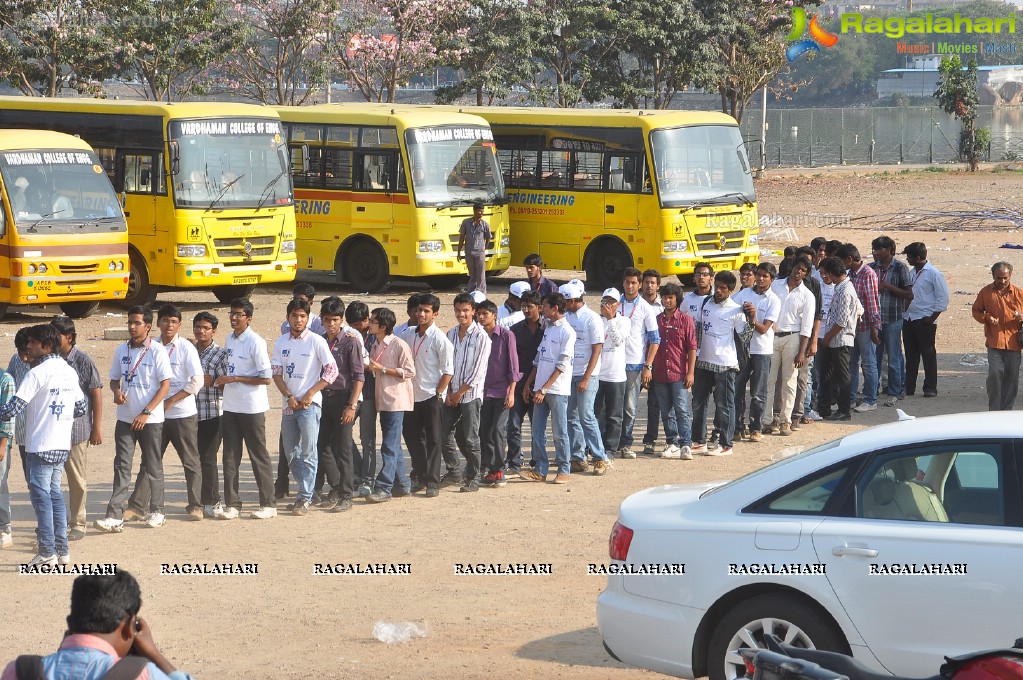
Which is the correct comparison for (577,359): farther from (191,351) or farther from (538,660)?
(538,660)

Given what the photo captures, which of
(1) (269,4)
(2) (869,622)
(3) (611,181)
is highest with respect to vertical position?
(1) (269,4)

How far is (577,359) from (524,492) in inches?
45.0

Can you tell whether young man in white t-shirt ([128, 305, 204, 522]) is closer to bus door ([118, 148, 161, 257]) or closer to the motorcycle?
the motorcycle

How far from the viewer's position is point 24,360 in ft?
29.1

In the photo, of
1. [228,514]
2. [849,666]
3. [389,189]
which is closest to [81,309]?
[389,189]

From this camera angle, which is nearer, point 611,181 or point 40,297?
point 40,297

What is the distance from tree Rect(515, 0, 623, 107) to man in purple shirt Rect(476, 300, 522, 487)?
31379mm

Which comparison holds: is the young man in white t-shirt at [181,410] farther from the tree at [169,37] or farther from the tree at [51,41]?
the tree at [169,37]

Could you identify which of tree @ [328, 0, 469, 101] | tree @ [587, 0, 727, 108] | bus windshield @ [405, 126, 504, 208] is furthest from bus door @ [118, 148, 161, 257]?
tree @ [587, 0, 727, 108]

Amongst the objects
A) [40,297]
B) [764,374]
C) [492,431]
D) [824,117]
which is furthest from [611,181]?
[824,117]

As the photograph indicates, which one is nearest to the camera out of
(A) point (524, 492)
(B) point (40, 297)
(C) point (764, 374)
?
(A) point (524, 492)

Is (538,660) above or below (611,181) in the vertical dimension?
below

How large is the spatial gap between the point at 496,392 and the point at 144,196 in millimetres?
11366

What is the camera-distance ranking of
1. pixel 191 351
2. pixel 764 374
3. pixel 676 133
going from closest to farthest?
pixel 191 351
pixel 764 374
pixel 676 133
